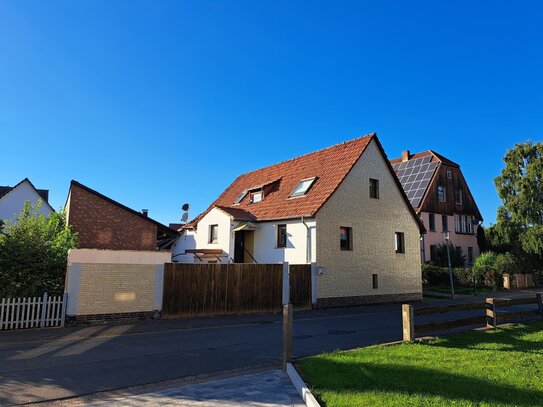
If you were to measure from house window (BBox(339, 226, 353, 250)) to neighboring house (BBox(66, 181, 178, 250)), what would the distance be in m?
10.4

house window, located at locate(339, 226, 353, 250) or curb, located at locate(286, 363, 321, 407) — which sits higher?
house window, located at locate(339, 226, 353, 250)

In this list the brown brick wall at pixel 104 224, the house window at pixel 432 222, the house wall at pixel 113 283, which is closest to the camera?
the house wall at pixel 113 283

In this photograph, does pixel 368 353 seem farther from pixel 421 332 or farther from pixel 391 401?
pixel 391 401

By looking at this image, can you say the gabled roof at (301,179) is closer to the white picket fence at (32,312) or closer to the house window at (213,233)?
the house window at (213,233)

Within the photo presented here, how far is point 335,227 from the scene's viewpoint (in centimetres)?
1994

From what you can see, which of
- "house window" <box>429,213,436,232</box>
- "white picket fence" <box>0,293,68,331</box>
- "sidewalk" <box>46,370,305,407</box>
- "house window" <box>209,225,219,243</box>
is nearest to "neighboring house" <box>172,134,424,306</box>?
"house window" <box>209,225,219,243</box>

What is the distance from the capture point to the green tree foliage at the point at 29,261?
39.5 feet

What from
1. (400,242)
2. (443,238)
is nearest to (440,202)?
(443,238)

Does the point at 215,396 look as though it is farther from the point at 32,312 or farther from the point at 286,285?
the point at 286,285

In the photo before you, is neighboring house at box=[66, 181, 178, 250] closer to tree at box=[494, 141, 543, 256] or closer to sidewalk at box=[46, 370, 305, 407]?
sidewalk at box=[46, 370, 305, 407]

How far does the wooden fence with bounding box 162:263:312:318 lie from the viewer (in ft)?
47.4

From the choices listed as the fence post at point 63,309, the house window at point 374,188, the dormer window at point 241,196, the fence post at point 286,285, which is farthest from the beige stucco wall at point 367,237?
the fence post at point 63,309

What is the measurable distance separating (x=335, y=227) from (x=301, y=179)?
4.47 m

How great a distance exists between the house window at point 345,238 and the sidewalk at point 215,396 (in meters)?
14.2
